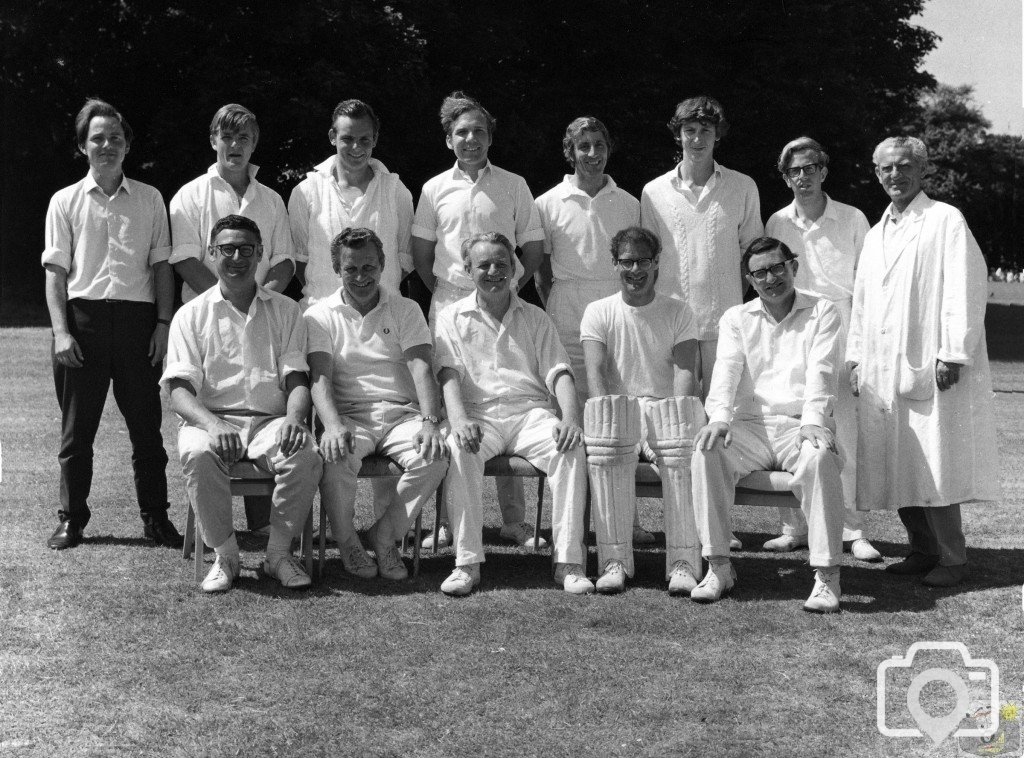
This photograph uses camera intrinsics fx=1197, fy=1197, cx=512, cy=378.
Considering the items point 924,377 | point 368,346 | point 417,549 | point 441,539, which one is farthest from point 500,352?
point 924,377

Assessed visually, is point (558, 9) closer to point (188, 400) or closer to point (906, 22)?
point (906, 22)

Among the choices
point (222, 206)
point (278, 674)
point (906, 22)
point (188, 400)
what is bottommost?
point (278, 674)

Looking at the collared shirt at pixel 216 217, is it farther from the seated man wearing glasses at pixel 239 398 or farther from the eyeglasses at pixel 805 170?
the eyeglasses at pixel 805 170

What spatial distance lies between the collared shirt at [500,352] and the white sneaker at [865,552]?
1.81 m

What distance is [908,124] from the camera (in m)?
34.4

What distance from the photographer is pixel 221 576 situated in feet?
17.8

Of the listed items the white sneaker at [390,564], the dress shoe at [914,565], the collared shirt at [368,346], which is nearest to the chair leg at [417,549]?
the white sneaker at [390,564]

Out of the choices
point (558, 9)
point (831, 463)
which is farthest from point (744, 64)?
point (831, 463)

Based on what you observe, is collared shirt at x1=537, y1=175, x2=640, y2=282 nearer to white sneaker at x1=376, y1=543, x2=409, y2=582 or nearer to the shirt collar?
white sneaker at x1=376, y1=543, x2=409, y2=582

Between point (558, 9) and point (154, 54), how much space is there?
7583 mm

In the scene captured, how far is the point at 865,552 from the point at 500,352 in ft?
7.16

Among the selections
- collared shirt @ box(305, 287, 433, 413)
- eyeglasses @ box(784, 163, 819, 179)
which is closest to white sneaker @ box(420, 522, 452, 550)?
collared shirt @ box(305, 287, 433, 413)

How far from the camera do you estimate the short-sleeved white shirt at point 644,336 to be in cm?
604

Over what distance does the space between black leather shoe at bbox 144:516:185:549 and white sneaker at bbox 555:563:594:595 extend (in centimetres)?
210
